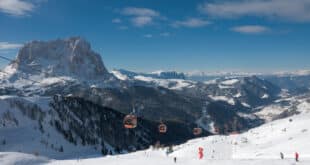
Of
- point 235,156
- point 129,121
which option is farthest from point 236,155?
point 129,121

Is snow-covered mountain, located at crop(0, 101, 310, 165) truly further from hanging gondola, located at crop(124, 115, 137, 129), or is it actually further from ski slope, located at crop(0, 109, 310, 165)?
hanging gondola, located at crop(124, 115, 137, 129)

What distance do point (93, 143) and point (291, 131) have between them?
4613 inches

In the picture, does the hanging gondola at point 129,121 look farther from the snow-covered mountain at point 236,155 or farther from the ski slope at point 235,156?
the ski slope at point 235,156

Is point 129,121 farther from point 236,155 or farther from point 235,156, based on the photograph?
point 235,156

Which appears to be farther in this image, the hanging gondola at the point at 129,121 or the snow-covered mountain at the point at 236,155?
the hanging gondola at the point at 129,121

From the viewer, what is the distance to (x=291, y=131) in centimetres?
5025

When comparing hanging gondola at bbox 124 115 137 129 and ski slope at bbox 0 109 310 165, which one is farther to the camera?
hanging gondola at bbox 124 115 137 129

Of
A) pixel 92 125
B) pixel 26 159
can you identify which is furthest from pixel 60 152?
pixel 26 159

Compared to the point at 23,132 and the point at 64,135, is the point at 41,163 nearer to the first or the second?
the point at 23,132

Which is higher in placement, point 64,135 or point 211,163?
point 211,163

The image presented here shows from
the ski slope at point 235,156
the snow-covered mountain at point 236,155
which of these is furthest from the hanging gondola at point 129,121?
the ski slope at point 235,156

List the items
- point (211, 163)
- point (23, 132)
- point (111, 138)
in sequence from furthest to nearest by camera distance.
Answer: point (111, 138)
point (23, 132)
point (211, 163)

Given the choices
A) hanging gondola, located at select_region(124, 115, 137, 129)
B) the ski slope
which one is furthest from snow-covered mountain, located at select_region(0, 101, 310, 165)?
hanging gondola, located at select_region(124, 115, 137, 129)

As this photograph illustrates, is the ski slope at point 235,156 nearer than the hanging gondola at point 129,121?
Yes
